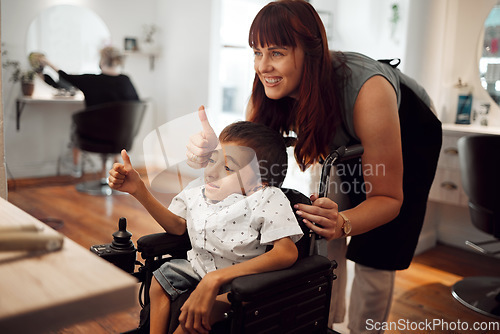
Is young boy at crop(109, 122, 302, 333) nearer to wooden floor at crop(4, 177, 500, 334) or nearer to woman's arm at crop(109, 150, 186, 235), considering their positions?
woman's arm at crop(109, 150, 186, 235)

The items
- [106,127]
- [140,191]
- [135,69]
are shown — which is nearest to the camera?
[140,191]

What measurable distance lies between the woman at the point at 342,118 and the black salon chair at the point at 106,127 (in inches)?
112

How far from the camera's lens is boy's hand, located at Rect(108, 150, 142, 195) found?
3.37 ft

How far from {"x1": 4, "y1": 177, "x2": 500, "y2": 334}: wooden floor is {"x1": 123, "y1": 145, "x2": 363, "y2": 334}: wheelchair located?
0.58 ft

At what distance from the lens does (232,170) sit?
3.55 feet

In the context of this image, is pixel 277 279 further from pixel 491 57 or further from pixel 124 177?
pixel 491 57

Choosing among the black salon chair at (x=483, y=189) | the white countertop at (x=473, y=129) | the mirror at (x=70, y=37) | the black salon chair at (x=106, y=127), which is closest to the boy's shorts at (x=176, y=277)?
the black salon chair at (x=483, y=189)

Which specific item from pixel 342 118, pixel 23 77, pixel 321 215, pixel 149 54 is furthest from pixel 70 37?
pixel 321 215

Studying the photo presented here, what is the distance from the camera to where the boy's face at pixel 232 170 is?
1.08m

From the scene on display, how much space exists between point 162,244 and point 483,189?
1.78 m

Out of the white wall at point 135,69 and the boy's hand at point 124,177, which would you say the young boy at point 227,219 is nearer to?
the boy's hand at point 124,177

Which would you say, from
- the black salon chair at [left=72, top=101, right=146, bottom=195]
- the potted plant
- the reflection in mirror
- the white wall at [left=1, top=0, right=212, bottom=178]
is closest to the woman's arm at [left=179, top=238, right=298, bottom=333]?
the reflection in mirror

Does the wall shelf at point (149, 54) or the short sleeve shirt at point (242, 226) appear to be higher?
the wall shelf at point (149, 54)

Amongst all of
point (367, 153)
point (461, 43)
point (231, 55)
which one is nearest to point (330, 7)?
point (461, 43)
